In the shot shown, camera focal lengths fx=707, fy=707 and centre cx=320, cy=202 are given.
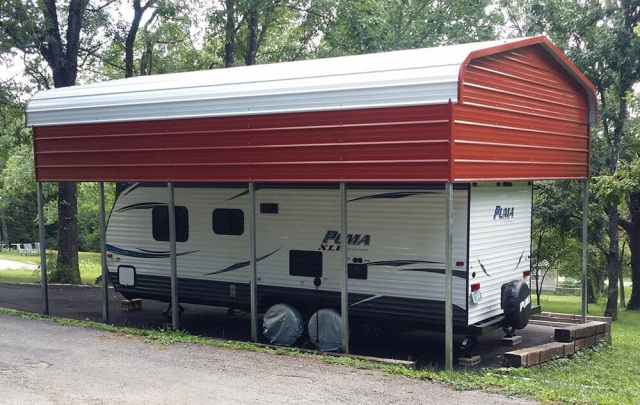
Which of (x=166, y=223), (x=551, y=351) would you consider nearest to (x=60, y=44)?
(x=166, y=223)

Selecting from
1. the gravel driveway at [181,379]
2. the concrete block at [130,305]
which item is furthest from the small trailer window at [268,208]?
the concrete block at [130,305]

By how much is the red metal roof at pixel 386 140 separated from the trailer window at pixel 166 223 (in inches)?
60.7

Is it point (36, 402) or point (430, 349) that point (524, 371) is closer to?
point (430, 349)

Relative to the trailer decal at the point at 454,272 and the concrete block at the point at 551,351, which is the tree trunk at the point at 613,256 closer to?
the concrete block at the point at 551,351

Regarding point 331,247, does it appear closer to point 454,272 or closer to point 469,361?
point 454,272

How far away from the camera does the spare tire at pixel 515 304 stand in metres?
10.9

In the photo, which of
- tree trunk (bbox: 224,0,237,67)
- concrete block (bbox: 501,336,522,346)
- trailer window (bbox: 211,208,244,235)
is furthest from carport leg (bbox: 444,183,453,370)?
tree trunk (bbox: 224,0,237,67)

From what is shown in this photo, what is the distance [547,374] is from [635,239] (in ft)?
50.4

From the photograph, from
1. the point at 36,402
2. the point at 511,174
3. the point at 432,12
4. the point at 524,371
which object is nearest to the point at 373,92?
the point at 511,174

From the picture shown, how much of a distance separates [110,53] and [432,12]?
1054 cm

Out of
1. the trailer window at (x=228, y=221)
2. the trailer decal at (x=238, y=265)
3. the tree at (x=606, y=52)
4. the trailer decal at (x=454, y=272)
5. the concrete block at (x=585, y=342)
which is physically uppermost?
the tree at (x=606, y=52)

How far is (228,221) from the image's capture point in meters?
12.7

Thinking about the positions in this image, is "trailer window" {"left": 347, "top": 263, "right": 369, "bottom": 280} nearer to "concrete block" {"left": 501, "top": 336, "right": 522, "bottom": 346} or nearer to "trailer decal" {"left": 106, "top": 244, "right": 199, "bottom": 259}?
"concrete block" {"left": 501, "top": 336, "right": 522, "bottom": 346}

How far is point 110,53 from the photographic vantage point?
2289cm
